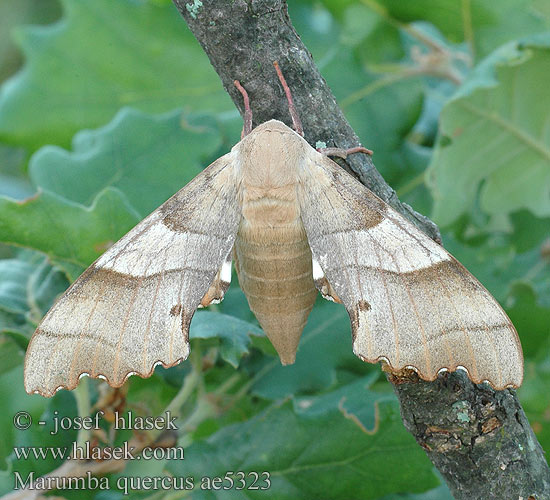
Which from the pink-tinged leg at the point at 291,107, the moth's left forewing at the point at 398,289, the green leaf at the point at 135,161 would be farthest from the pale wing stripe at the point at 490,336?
the green leaf at the point at 135,161

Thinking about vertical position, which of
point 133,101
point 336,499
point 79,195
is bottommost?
point 336,499

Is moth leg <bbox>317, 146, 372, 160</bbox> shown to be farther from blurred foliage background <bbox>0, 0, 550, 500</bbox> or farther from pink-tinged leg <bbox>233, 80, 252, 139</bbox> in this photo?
blurred foliage background <bbox>0, 0, 550, 500</bbox>

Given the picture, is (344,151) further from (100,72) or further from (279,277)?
(100,72)

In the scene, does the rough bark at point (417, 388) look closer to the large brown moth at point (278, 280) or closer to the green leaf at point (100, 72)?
the large brown moth at point (278, 280)

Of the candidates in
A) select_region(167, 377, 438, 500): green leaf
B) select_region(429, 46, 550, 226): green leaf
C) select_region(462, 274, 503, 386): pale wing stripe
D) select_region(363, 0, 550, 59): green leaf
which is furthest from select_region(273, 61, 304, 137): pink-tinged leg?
select_region(363, 0, 550, 59): green leaf

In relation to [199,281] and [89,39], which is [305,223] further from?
[89,39]

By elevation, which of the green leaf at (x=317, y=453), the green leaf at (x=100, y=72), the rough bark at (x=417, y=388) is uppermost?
the green leaf at (x=100, y=72)

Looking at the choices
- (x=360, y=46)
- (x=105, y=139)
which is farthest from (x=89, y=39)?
(x=360, y=46)

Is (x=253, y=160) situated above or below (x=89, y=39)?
below
